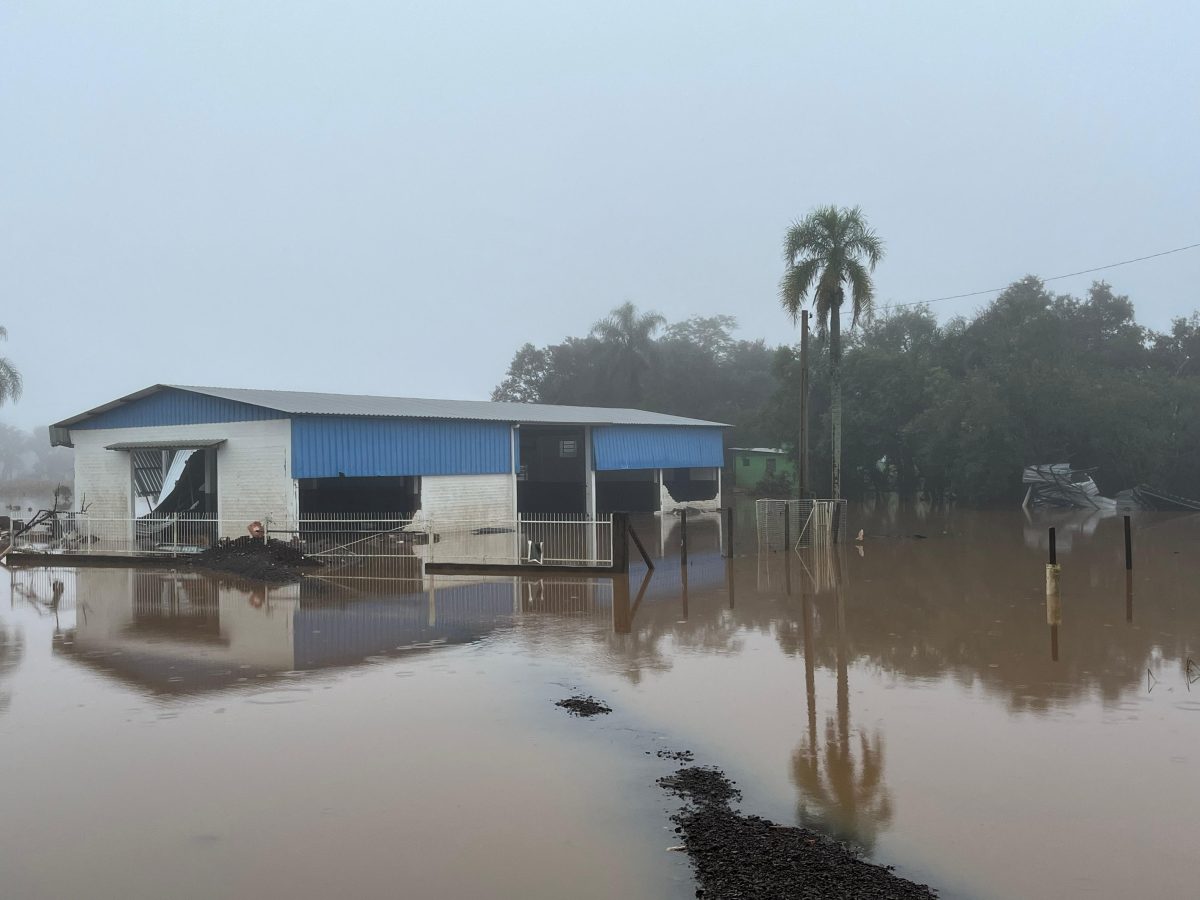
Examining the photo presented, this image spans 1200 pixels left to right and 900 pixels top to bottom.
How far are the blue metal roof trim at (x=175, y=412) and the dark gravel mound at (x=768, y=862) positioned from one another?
23639mm

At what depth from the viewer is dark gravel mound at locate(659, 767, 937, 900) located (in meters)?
6.23

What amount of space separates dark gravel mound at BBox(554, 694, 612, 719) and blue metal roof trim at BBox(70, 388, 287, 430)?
1978 cm

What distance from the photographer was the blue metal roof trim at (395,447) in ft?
96.0

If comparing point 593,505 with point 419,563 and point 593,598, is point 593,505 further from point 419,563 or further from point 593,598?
point 593,598

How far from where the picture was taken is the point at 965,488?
151ft

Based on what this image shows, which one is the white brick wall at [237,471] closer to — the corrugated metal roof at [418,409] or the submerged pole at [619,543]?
the corrugated metal roof at [418,409]

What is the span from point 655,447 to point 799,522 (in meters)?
16.6

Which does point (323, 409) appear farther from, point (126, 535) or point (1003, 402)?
point (1003, 402)

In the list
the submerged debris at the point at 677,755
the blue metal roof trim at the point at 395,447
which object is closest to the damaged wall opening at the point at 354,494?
the blue metal roof trim at the point at 395,447

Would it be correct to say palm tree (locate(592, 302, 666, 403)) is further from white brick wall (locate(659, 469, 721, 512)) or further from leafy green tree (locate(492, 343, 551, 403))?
white brick wall (locate(659, 469, 721, 512))

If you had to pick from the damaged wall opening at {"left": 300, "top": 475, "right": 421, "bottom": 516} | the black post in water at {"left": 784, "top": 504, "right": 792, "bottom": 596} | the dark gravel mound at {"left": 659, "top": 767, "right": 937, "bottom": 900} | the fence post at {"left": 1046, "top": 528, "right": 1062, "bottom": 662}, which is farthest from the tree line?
the dark gravel mound at {"left": 659, "top": 767, "right": 937, "bottom": 900}

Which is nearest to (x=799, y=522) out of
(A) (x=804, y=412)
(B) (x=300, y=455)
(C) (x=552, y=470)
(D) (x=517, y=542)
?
(A) (x=804, y=412)

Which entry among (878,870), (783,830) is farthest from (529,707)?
(878,870)

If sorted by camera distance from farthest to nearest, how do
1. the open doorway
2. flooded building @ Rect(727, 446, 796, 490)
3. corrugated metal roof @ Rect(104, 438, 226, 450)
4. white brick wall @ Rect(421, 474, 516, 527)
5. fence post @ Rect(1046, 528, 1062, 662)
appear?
flooded building @ Rect(727, 446, 796, 490)
the open doorway
white brick wall @ Rect(421, 474, 516, 527)
corrugated metal roof @ Rect(104, 438, 226, 450)
fence post @ Rect(1046, 528, 1062, 662)
